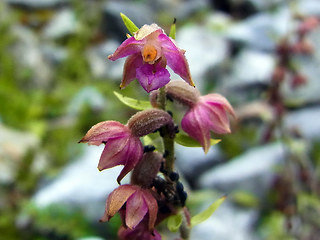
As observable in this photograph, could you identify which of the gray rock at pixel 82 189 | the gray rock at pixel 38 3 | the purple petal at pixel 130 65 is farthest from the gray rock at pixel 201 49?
the purple petal at pixel 130 65

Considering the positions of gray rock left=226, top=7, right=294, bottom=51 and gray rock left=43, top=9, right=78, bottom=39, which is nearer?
gray rock left=226, top=7, right=294, bottom=51

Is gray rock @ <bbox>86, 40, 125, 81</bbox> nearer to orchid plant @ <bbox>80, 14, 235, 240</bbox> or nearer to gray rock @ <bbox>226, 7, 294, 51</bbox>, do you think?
gray rock @ <bbox>226, 7, 294, 51</bbox>

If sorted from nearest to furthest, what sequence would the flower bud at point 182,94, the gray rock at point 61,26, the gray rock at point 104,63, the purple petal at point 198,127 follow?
1. the purple petal at point 198,127
2. the flower bud at point 182,94
3. the gray rock at point 104,63
4. the gray rock at point 61,26

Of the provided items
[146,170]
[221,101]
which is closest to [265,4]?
[221,101]

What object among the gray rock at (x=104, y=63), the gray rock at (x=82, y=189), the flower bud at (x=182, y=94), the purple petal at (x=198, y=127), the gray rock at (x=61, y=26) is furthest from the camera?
the gray rock at (x=61, y=26)

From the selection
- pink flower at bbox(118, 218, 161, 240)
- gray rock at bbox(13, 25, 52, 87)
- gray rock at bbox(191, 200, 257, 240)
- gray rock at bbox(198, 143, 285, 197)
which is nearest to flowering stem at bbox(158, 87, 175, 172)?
pink flower at bbox(118, 218, 161, 240)

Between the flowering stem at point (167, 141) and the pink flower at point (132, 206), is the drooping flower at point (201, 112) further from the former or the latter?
the pink flower at point (132, 206)

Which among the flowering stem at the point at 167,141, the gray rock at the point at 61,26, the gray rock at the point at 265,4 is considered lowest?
the gray rock at the point at 265,4

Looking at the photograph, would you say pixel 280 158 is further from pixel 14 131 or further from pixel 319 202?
pixel 14 131
